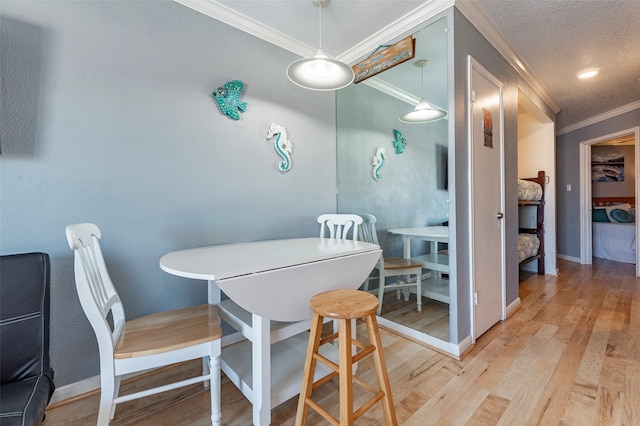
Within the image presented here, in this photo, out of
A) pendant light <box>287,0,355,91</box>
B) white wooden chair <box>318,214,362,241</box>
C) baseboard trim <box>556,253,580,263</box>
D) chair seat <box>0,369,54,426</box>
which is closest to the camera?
chair seat <box>0,369,54,426</box>

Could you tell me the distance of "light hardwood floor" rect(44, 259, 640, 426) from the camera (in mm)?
1224

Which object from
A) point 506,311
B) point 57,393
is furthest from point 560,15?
point 57,393

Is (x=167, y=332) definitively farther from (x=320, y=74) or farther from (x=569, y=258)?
(x=569, y=258)

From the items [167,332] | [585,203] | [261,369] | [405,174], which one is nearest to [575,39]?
[405,174]

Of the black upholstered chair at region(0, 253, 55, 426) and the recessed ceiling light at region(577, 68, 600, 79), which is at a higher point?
the recessed ceiling light at region(577, 68, 600, 79)

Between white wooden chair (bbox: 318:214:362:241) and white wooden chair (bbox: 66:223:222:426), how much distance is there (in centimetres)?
110

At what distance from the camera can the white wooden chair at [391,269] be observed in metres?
2.14

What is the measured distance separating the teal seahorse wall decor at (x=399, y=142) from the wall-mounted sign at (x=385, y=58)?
Answer: 510 mm

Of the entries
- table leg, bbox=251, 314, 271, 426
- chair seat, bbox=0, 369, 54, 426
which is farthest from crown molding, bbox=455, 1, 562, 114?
chair seat, bbox=0, 369, 54, 426

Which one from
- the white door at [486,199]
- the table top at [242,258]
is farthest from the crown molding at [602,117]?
the table top at [242,258]

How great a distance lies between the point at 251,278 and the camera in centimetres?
107

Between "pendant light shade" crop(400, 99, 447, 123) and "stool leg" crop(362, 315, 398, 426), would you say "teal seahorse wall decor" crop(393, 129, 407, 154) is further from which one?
"stool leg" crop(362, 315, 398, 426)

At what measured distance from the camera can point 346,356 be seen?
3.22ft

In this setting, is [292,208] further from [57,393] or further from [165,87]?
[57,393]
